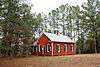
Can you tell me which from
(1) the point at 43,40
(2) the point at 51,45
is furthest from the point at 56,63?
(1) the point at 43,40

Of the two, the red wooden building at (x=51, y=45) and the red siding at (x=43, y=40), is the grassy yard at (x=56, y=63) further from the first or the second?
the red siding at (x=43, y=40)

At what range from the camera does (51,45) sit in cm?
4972

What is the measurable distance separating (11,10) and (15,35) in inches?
248

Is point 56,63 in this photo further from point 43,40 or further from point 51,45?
point 43,40

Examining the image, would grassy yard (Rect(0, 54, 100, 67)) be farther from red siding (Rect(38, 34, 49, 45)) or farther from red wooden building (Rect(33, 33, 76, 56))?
red siding (Rect(38, 34, 49, 45))

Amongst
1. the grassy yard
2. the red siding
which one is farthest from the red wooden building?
the grassy yard

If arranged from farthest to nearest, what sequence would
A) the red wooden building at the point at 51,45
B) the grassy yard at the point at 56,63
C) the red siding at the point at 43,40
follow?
1. the red siding at the point at 43,40
2. the red wooden building at the point at 51,45
3. the grassy yard at the point at 56,63

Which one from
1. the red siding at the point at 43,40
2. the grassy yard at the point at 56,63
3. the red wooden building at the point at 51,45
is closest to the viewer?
the grassy yard at the point at 56,63

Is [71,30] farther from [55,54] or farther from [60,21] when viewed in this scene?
[55,54]

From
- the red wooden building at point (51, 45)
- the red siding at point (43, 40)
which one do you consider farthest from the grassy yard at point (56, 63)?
the red siding at point (43, 40)

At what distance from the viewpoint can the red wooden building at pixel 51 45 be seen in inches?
1973

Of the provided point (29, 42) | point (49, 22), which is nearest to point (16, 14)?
point (29, 42)

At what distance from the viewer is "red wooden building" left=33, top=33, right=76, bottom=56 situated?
50.1 metres

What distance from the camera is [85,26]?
67.4 metres
